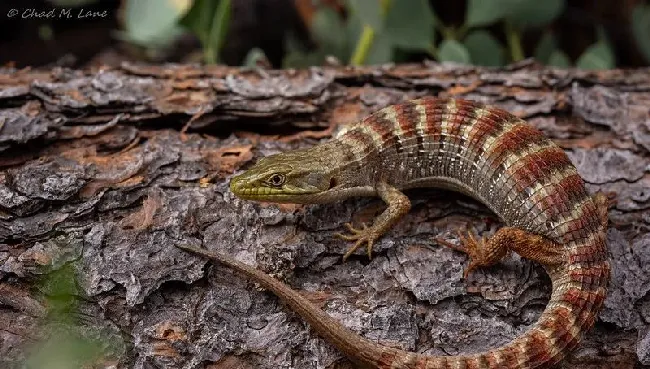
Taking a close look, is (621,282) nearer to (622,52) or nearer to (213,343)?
(213,343)

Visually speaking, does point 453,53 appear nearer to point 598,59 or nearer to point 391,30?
point 391,30

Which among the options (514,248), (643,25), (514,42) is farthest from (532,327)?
(643,25)

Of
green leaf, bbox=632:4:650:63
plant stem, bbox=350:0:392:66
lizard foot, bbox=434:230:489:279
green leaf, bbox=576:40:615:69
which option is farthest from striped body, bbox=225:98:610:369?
green leaf, bbox=632:4:650:63

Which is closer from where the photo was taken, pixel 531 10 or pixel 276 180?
pixel 276 180

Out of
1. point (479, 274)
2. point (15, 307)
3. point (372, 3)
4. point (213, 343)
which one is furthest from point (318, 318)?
point (372, 3)

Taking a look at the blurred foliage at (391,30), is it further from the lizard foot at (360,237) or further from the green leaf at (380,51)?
the lizard foot at (360,237)

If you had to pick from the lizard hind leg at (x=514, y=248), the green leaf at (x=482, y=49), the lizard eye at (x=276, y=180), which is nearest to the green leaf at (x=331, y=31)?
the green leaf at (x=482, y=49)
